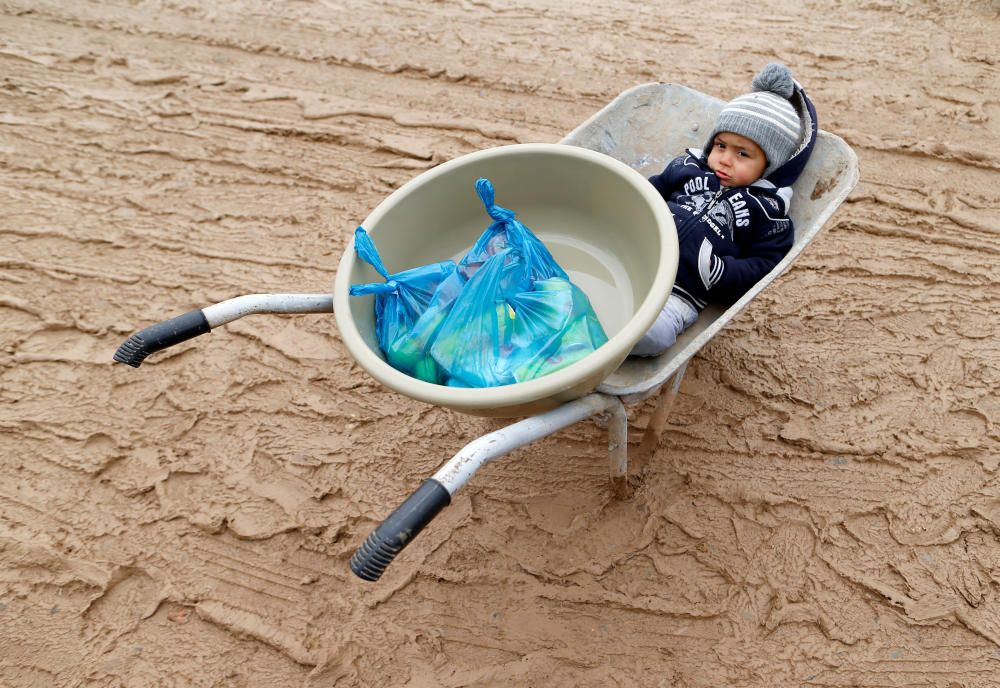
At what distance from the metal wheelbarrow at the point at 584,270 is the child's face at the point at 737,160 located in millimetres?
137

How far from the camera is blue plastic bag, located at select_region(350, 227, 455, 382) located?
1.51 metres

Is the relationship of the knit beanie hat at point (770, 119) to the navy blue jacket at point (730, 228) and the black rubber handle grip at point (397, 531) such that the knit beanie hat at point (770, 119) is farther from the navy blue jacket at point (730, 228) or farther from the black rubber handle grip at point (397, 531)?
the black rubber handle grip at point (397, 531)

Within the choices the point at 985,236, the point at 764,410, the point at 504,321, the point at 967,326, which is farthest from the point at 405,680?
the point at 985,236

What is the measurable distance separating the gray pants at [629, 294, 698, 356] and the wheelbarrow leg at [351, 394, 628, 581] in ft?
0.72

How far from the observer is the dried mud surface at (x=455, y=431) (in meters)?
1.90

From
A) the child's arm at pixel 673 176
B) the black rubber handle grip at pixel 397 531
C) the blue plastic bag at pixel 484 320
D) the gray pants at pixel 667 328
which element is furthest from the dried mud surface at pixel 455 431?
the black rubber handle grip at pixel 397 531

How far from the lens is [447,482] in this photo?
1231 mm

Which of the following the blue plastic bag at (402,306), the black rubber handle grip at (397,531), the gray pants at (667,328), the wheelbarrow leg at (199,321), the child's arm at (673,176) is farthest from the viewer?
the child's arm at (673,176)

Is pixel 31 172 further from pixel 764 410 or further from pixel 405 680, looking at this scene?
pixel 764 410

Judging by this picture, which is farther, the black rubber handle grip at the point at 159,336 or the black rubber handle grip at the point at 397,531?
the black rubber handle grip at the point at 159,336

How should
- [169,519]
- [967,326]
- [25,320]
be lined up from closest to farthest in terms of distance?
[169,519]
[967,326]
[25,320]

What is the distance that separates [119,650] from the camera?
1.93 m

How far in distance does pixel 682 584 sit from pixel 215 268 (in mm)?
2026

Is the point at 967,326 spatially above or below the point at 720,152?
below
